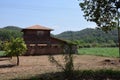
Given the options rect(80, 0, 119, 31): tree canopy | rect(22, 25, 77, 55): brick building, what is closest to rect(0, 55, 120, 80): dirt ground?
rect(80, 0, 119, 31): tree canopy

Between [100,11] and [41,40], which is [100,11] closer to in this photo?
[100,11]

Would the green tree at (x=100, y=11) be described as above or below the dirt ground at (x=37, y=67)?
above

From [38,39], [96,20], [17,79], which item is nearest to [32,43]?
[38,39]

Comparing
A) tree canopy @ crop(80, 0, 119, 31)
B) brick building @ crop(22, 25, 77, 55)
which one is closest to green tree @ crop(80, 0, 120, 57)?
tree canopy @ crop(80, 0, 119, 31)

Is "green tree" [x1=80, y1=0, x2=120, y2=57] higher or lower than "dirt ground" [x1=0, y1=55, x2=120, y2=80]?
higher

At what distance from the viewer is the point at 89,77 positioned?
14.6 m

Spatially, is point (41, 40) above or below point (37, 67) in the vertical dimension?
above

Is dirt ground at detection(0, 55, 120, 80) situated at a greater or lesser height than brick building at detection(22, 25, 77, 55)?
lesser

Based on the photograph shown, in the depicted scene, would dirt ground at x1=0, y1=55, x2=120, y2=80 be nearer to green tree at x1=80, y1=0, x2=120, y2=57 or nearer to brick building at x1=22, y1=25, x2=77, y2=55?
green tree at x1=80, y1=0, x2=120, y2=57

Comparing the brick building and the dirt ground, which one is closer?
the dirt ground

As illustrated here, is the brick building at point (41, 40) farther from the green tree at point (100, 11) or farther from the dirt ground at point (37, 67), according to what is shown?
the green tree at point (100, 11)

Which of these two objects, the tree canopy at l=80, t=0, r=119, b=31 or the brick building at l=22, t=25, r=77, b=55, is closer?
the tree canopy at l=80, t=0, r=119, b=31

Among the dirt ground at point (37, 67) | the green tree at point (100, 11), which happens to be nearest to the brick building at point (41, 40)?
the dirt ground at point (37, 67)

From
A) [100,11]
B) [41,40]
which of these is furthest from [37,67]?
[41,40]
